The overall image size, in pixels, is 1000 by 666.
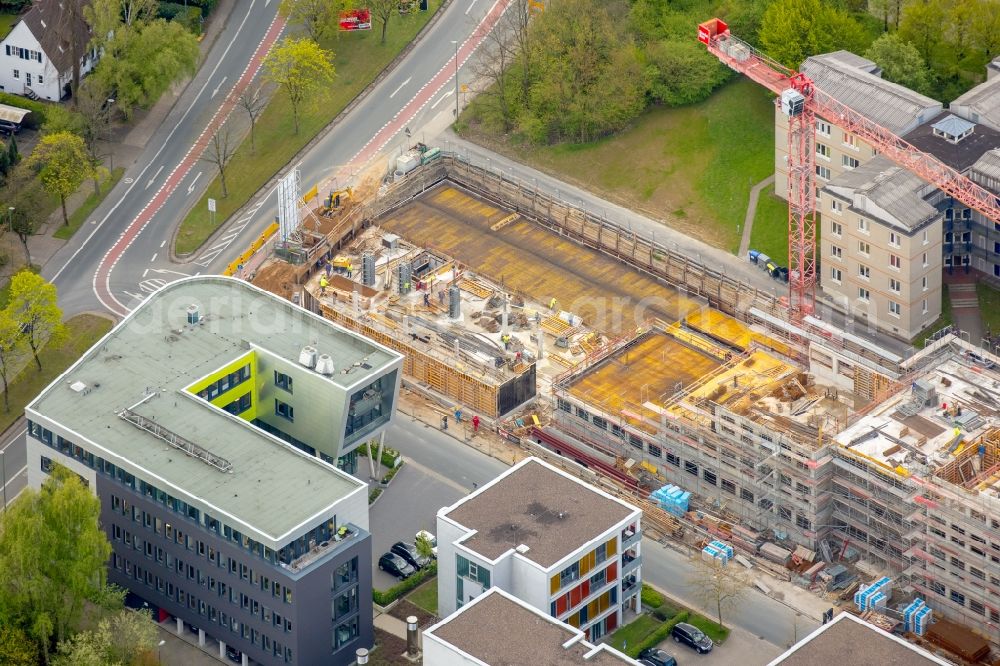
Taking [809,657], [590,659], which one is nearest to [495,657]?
[590,659]

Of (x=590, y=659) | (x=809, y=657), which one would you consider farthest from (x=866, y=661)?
(x=590, y=659)

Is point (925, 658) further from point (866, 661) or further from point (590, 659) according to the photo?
point (590, 659)

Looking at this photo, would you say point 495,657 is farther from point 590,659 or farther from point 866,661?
point 866,661

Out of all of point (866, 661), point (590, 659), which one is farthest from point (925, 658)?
point (590, 659)

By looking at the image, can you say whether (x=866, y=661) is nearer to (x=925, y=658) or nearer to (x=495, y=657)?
(x=925, y=658)

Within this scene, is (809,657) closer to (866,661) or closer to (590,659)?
(866,661)
